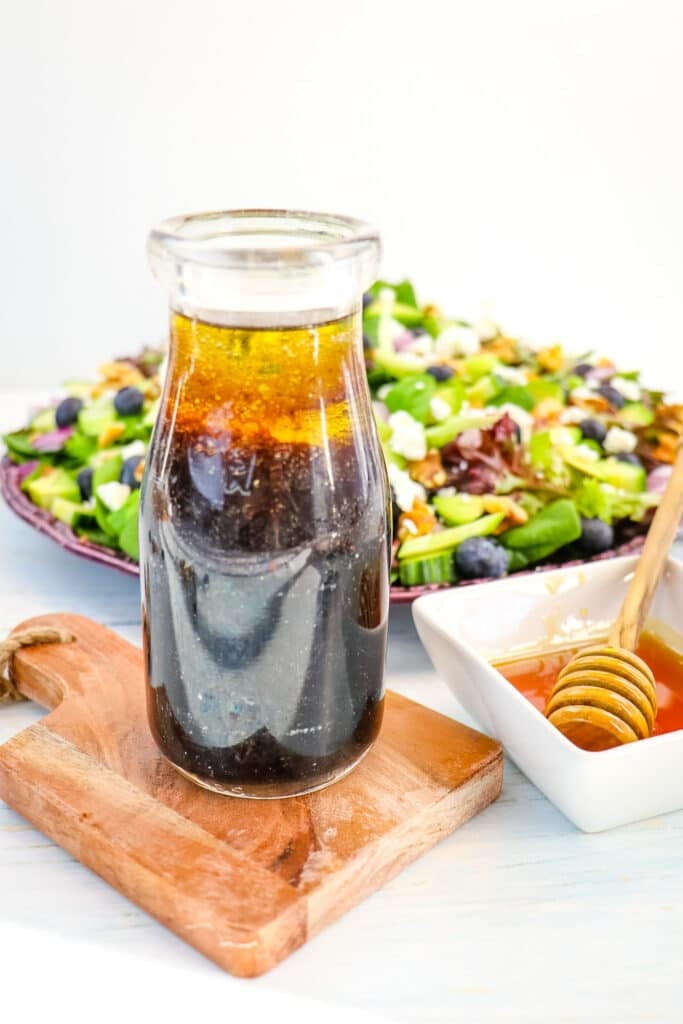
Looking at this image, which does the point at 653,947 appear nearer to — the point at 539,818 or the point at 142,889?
the point at 539,818

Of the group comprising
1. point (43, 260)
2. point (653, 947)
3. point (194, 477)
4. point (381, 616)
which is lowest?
point (43, 260)

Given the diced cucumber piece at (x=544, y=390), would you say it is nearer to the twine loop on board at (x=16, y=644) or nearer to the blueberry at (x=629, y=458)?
the blueberry at (x=629, y=458)

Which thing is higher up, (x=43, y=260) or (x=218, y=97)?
(x=218, y=97)

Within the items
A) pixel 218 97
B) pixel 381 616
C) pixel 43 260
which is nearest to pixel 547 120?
pixel 218 97

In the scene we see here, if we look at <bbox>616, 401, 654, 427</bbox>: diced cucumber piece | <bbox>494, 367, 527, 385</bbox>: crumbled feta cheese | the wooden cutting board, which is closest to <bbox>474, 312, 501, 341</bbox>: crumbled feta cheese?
<bbox>494, 367, 527, 385</bbox>: crumbled feta cheese

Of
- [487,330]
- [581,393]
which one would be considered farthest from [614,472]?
[487,330]

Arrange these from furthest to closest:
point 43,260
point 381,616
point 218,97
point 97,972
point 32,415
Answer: point 43,260
point 218,97
point 32,415
point 381,616
point 97,972

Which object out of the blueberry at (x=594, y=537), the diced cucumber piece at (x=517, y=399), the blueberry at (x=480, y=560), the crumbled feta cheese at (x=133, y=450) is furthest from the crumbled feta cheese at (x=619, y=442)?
the crumbled feta cheese at (x=133, y=450)
